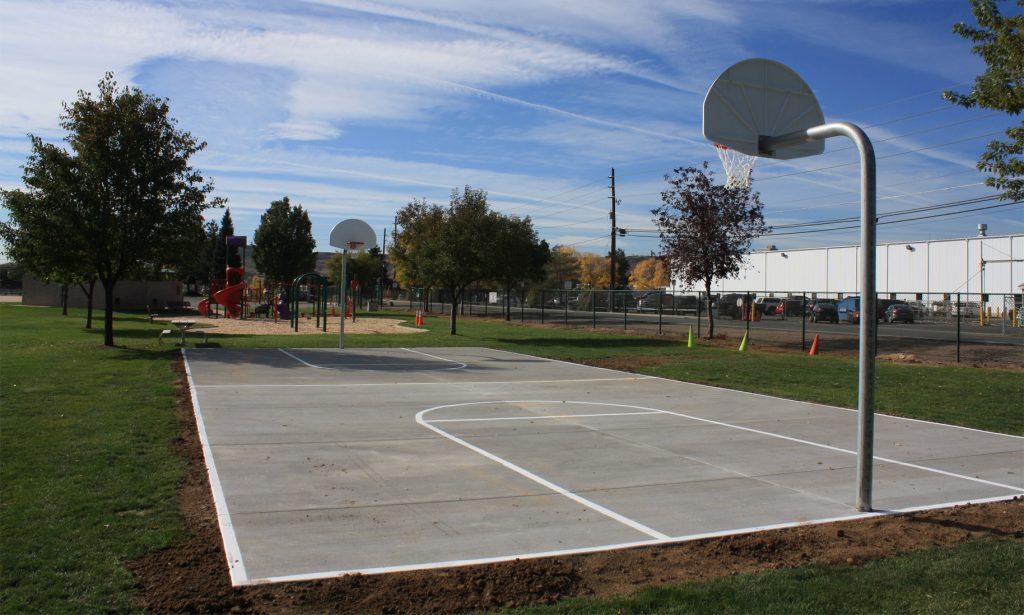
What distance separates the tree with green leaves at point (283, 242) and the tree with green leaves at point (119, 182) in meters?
47.7

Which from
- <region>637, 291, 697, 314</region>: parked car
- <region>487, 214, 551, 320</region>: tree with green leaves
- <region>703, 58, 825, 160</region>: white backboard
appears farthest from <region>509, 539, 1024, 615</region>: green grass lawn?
<region>637, 291, 697, 314</region>: parked car

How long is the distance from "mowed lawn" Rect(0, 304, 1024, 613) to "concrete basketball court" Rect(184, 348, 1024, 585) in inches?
26.5

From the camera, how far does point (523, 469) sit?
8.10 metres

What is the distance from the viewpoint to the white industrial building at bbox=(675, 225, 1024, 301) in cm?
5250

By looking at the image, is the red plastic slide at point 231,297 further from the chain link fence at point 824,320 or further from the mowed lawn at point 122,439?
the mowed lawn at point 122,439

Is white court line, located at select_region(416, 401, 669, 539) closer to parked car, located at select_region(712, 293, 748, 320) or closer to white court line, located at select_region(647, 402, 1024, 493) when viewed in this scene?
white court line, located at select_region(647, 402, 1024, 493)

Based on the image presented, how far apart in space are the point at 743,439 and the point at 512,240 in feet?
94.4

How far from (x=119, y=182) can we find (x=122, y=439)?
15.1 meters

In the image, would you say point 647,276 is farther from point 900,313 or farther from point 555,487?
point 555,487

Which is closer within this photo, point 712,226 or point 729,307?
point 712,226

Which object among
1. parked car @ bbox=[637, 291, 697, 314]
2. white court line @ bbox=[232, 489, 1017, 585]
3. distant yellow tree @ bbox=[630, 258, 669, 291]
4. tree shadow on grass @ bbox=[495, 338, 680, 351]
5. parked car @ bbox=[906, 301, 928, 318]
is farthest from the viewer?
distant yellow tree @ bbox=[630, 258, 669, 291]

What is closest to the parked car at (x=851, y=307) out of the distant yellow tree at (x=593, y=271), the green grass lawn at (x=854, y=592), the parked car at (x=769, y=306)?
the parked car at (x=769, y=306)

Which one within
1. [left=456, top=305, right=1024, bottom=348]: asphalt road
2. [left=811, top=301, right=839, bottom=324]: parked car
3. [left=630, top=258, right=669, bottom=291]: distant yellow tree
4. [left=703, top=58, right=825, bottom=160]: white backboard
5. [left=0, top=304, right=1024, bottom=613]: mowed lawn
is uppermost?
[left=630, top=258, right=669, bottom=291]: distant yellow tree

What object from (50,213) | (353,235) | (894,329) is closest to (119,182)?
(50,213)
